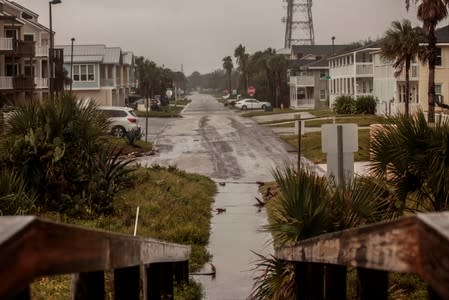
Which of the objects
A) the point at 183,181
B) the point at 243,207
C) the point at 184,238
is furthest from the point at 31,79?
the point at 184,238

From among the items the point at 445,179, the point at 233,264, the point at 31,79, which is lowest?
the point at 233,264

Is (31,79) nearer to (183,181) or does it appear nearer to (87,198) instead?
(183,181)

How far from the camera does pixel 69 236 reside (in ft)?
11.5

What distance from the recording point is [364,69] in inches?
2901

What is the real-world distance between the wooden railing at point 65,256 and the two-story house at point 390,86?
163ft

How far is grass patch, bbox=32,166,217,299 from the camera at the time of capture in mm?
14239

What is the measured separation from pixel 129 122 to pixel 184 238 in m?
29.0

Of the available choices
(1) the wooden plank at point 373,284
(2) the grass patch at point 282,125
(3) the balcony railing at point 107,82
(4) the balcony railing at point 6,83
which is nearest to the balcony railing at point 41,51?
(3) the balcony railing at point 107,82

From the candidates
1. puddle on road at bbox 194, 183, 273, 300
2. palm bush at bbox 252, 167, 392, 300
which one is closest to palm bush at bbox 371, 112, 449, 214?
palm bush at bbox 252, 167, 392, 300

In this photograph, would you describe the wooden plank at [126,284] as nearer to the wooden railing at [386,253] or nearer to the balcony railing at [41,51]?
the wooden railing at [386,253]

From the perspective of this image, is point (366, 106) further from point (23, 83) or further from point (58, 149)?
point (58, 149)

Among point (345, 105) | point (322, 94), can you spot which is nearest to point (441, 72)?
point (345, 105)

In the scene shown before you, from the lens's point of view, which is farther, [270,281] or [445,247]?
[270,281]

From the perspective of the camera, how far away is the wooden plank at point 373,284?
13.8 feet
